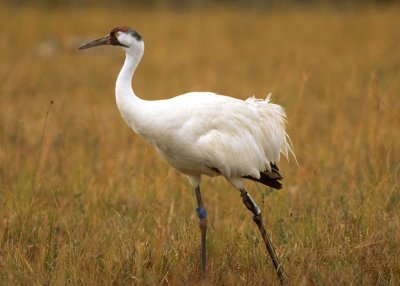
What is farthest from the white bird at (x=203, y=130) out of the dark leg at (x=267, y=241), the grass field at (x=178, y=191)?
the grass field at (x=178, y=191)

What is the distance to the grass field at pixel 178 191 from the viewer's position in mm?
4625

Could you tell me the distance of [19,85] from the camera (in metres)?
11.4

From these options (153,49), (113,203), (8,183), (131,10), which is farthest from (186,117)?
(131,10)

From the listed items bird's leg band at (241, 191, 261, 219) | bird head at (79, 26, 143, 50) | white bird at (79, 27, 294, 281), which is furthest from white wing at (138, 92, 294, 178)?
bird head at (79, 26, 143, 50)

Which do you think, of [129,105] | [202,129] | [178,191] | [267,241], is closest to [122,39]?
[129,105]

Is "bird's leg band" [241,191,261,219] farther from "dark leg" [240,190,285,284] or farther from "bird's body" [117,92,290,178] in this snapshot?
"bird's body" [117,92,290,178]

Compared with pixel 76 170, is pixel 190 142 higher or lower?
higher

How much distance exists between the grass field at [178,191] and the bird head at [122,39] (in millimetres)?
1152

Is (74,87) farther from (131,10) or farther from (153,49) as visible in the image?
(131,10)

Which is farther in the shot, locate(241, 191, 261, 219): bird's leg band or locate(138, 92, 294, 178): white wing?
locate(241, 191, 261, 219): bird's leg band

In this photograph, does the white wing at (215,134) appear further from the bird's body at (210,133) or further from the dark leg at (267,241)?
the dark leg at (267,241)

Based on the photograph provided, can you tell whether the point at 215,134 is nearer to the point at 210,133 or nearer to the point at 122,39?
the point at 210,133

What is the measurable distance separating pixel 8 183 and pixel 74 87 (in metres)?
5.60

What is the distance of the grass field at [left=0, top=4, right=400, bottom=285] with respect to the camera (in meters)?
4.62
